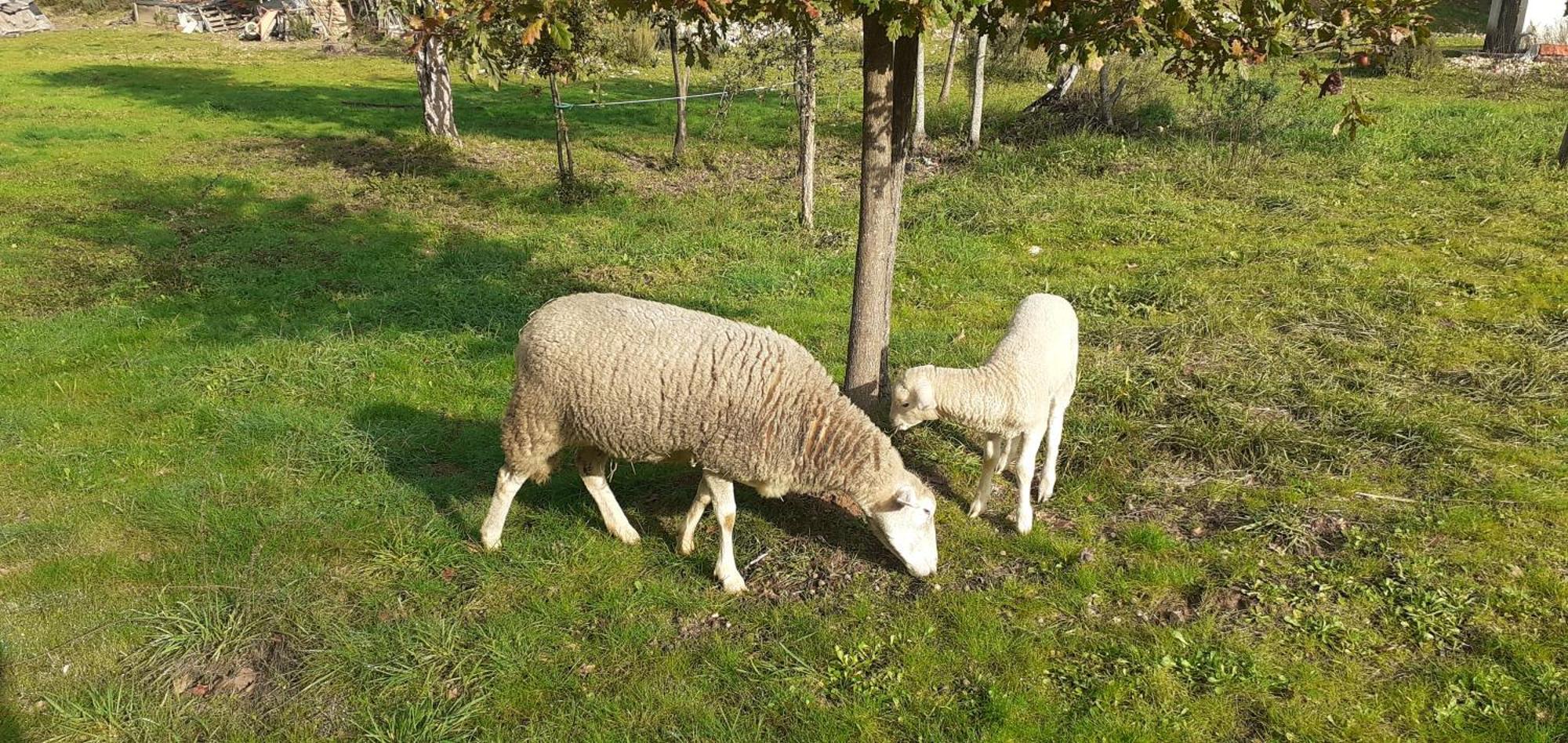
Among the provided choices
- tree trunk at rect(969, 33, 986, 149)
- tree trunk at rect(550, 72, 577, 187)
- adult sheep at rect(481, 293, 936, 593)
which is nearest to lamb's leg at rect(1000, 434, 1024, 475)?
adult sheep at rect(481, 293, 936, 593)

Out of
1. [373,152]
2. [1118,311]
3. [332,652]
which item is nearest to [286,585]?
[332,652]

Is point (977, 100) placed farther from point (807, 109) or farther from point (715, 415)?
point (715, 415)

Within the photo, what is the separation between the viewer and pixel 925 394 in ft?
16.7

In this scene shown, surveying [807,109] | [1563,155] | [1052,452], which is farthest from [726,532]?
[1563,155]

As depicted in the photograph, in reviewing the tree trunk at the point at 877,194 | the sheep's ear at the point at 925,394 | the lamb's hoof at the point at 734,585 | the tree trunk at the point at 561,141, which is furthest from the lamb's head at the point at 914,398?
the tree trunk at the point at 561,141

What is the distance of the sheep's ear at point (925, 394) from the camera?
16.7ft

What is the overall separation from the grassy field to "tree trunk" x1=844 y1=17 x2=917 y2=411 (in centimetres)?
76

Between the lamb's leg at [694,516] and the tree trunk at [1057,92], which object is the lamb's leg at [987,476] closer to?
the lamb's leg at [694,516]

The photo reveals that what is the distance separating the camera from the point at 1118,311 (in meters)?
8.35

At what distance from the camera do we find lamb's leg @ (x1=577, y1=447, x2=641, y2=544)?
213 inches

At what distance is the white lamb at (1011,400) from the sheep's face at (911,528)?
0.60 metres

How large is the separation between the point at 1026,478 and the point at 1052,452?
1.85 feet

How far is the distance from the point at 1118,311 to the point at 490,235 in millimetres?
8187

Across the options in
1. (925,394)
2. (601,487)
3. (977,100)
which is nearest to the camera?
(925,394)
